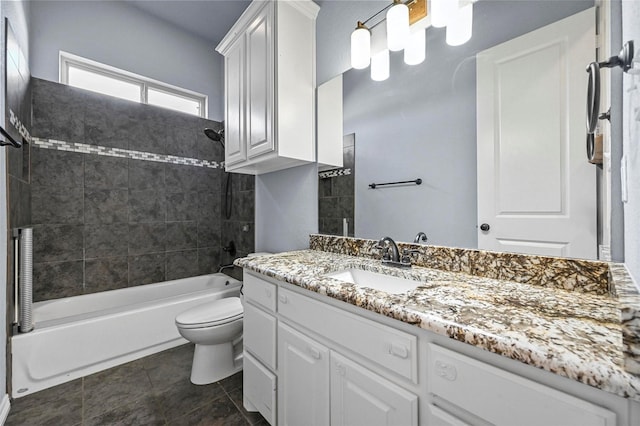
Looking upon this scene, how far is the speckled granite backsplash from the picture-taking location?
0.86m

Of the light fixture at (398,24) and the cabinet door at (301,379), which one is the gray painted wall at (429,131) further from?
the cabinet door at (301,379)

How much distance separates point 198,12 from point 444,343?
3.57m

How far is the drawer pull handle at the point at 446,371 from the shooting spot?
24.8 inches

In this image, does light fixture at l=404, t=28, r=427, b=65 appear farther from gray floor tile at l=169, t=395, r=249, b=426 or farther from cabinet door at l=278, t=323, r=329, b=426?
gray floor tile at l=169, t=395, r=249, b=426

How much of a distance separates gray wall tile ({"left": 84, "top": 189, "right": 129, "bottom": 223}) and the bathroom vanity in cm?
198

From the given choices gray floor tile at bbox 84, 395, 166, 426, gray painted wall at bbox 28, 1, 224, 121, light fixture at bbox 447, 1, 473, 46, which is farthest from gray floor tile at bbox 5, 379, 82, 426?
light fixture at bbox 447, 1, 473, 46

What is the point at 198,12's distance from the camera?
280 cm

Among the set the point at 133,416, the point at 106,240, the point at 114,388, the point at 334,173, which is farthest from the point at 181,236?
the point at 334,173

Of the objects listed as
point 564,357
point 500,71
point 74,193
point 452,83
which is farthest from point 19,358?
point 500,71

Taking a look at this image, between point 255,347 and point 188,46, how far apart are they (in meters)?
3.42

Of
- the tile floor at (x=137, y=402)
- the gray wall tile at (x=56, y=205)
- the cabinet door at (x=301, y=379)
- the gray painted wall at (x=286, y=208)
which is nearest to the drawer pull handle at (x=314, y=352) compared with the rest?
the cabinet door at (x=301, y=379)

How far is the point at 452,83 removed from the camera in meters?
1.25

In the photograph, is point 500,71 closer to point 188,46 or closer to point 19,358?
point 19,358

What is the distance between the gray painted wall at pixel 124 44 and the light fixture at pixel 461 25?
2912 millimetres
